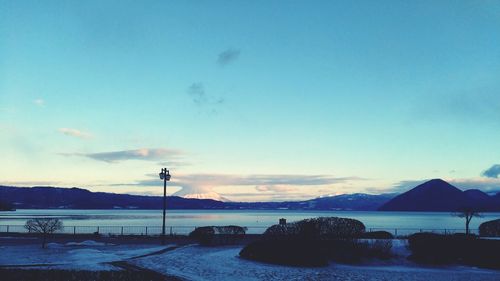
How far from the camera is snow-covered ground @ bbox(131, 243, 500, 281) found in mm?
20969

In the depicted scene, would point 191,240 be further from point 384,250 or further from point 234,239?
point 384,250

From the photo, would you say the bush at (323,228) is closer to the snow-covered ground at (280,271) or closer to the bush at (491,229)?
the snow-covered ground at (280,271)

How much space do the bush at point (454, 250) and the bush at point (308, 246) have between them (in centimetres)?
350

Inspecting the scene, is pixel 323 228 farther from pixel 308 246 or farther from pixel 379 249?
pixel 308 246

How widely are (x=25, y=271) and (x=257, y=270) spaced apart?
37.3 ft

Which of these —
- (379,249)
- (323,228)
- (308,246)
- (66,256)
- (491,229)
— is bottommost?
(66,256)

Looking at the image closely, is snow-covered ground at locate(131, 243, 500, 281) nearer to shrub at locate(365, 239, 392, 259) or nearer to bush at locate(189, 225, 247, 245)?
shrub at locate(365, 239, 392, 259)

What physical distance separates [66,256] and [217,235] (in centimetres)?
1621

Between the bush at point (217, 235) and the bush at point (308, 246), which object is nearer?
the bush at point (308, 246)

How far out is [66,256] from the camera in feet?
88.9

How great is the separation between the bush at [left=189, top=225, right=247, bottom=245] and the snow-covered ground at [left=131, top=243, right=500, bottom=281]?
1035 centimetres

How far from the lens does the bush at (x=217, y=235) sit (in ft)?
125

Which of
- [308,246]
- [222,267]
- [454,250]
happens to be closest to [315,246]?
[308,246]

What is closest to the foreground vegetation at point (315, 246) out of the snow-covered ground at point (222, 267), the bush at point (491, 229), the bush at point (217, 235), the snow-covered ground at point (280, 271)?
the snow-covered ground at point (222, 267)
